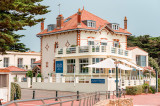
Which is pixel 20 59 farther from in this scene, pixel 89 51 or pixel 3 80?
pixel 3 80

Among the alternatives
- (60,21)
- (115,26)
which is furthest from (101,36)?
(60,21)

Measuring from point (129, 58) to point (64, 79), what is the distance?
11.4 metres

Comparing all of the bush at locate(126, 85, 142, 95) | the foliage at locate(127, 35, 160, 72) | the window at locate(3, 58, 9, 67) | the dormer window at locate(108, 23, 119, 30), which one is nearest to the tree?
the bush at locate(126, 85, 142, 95)

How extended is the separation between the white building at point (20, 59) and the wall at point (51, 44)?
11.8 metres

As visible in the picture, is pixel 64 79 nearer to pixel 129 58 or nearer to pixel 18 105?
pixel 129 58

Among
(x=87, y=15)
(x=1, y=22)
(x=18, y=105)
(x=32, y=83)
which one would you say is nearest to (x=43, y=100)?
(x=18, y=105)

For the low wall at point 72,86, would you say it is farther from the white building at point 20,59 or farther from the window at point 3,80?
the white building at point 20,59

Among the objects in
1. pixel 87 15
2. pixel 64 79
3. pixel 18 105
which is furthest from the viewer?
pixel 87 15

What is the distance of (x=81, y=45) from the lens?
38781 mm

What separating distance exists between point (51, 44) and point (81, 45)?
6.36 metres

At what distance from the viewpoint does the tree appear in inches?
774

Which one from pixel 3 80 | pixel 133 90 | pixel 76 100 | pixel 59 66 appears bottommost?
pixel 133 90

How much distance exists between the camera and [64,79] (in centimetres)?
3319

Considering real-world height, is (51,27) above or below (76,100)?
above
